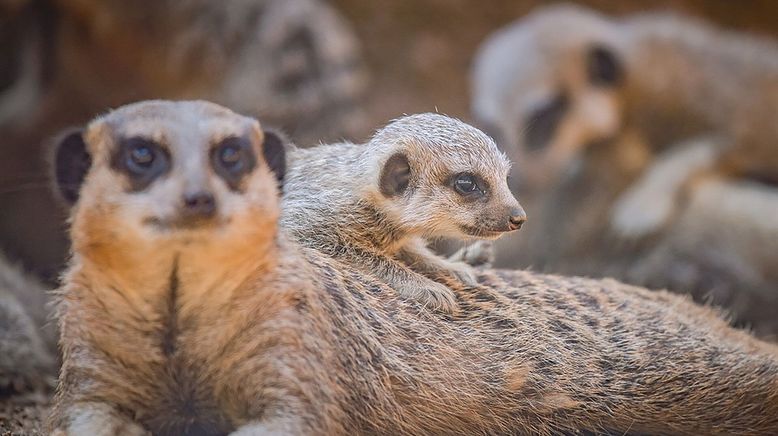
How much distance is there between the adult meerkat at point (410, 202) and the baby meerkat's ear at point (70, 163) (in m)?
0.75

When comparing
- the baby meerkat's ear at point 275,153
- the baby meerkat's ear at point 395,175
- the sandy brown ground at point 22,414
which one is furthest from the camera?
the sandy brown ground at point 22,414

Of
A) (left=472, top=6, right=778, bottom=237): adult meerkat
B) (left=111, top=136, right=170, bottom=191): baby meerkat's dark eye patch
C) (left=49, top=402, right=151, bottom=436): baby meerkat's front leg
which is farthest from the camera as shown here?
(left=472, top=6, right=778, bottom=237): adult meerkat

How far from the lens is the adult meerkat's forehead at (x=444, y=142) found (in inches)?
136

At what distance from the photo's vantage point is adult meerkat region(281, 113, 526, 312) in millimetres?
3400

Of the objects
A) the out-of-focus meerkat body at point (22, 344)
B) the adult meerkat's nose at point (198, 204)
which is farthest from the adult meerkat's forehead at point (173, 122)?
the out-of-focus meerkat body at point (22, 344)

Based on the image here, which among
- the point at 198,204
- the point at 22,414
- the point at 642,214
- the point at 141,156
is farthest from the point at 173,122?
the point at 642,214

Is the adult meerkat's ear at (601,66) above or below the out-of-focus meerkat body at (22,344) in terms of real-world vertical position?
above

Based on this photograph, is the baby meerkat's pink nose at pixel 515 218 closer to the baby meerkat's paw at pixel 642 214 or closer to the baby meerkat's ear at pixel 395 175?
the baby meerkat's ear at pixel 395 175

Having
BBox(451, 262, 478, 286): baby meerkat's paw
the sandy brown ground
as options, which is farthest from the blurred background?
BBox(451, 262, 478, 286): baby meerkat's paw

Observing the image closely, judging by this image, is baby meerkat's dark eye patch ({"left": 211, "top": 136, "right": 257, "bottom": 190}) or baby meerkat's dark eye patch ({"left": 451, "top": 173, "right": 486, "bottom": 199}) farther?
baby meerkat's dark eye patch ({"left": 451, "top": 173, "right": 486, "bottom": 199})

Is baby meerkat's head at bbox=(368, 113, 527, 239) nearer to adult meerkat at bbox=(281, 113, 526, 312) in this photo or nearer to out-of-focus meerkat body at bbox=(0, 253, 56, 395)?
adult meerkat at bbox=(281, 113, 526, 312)

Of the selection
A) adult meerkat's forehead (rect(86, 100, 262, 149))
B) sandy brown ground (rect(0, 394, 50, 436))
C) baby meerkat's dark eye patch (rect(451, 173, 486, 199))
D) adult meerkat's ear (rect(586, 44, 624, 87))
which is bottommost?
sandy brown ground (rect(0, 394, 50, 436))

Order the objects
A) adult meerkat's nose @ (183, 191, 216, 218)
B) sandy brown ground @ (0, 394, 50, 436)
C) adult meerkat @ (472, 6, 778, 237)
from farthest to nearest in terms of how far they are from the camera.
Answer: adult meerkat @ (472, 6, 778, 237) → sandy brown ground @ (0, 394, 50, 436) → adult meerkat's nose @ (183, 191, 216, 218)

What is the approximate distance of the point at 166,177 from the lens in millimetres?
2566
